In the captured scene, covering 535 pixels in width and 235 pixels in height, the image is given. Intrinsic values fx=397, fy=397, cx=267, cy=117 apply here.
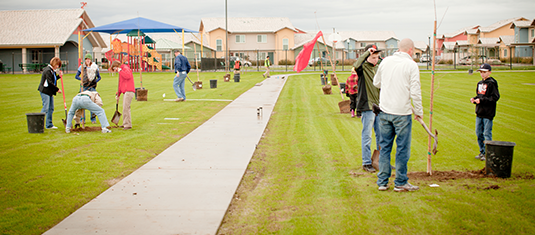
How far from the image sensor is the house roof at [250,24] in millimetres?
64438

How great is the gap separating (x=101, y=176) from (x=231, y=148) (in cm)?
262

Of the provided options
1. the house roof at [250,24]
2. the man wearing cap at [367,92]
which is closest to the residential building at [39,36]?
the house roof at [250,24]

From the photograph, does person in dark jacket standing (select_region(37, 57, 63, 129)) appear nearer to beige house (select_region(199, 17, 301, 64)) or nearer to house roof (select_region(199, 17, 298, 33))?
beige house (select_region(199, 17, 301, 64))

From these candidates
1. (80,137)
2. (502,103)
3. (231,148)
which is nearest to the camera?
(231,148)

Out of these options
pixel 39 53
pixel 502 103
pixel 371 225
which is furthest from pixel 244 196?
pixel 39 53

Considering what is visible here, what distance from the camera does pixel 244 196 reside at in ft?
17.7

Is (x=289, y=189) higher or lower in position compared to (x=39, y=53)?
lower

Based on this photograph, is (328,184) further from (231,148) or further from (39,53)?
(39,53)

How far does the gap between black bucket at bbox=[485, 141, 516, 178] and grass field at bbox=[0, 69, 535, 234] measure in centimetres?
17

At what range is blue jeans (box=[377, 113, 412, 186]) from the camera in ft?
17.0

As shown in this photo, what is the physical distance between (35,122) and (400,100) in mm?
8724

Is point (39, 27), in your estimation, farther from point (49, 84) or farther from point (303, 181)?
point (303, 181)

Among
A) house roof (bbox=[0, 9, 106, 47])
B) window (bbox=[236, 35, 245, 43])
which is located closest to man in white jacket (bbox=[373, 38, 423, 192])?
house roof (bbox=[0, 9, 106, 47])

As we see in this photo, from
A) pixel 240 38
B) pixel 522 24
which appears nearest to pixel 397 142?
pixel 240 38
